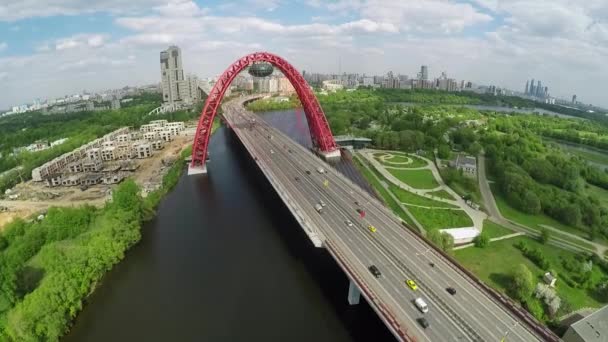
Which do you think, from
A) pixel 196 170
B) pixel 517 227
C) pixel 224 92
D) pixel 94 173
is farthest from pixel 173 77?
pixel 517 227

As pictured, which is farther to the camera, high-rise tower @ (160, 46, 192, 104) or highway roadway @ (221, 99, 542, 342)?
high-rise tower @ (160, 46, 192, 104)

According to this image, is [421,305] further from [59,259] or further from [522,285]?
[59,259]

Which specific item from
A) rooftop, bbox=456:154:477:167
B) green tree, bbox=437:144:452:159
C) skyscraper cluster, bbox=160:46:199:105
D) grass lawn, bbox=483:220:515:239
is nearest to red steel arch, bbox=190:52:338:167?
green tree, bbox=437:144:452:159

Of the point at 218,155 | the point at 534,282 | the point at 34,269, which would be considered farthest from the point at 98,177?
the point at 534,282

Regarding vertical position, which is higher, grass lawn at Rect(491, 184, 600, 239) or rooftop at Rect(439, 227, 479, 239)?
rooftop at Rect(439, 227, 479, 239)

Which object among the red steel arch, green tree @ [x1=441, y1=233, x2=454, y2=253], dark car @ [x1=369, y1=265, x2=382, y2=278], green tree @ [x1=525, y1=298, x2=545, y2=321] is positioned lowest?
green tree @ [x1=525, y1=298, x2=545, y2=321]

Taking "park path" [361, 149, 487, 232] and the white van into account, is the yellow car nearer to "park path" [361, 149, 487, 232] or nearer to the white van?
the white van

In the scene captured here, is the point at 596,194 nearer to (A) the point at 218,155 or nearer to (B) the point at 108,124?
(A) the point at 218,155
